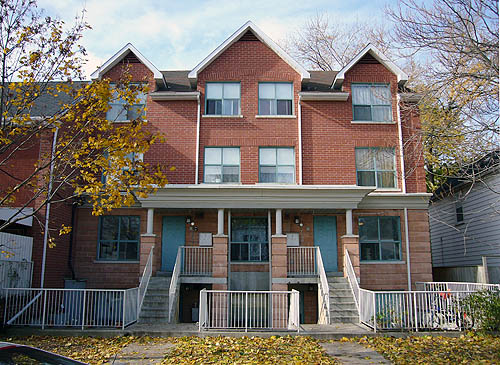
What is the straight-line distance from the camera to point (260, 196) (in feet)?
56.3

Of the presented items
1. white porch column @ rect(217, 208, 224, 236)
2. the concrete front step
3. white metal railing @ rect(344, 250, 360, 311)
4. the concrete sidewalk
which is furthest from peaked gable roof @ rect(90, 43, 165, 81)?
the concrete sidewalk

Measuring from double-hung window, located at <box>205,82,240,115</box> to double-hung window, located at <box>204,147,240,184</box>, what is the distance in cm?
165

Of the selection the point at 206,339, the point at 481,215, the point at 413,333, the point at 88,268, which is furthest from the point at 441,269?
the point at 88,268

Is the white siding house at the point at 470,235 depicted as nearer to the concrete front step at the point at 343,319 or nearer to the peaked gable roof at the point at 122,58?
the concrete front step at the point at 343,319

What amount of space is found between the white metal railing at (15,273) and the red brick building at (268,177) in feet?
8.73

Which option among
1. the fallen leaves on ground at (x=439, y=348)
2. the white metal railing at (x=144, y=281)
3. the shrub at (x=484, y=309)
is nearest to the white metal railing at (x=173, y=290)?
the white metal railing at (x=144, y=281)

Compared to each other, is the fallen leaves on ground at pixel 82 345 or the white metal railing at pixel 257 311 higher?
the white metal railing at pixel 257 311

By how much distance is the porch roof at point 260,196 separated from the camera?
55.7 feet

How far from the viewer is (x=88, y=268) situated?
727 inches

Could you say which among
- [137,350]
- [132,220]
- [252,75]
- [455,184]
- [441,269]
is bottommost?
[137,350]

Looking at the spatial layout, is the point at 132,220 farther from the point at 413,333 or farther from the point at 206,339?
the point at 413,333

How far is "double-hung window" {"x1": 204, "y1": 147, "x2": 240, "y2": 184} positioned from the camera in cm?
1891

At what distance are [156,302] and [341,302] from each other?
252 inches

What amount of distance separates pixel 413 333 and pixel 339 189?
592 cm
